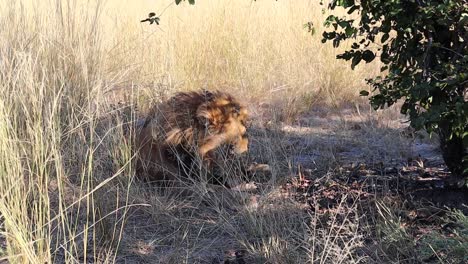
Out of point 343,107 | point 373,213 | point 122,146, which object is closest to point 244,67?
point 343,107

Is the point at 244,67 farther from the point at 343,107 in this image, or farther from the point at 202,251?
the point at 202,251

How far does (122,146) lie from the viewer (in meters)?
4.31

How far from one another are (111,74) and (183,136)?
1.35 meters

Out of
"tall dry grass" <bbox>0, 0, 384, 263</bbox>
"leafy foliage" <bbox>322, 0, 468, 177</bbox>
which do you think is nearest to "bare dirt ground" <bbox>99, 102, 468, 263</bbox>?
"tall dry grass" <bbox>0, 0, 384, 263</bbox>

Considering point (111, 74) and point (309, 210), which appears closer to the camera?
point (309, 210)

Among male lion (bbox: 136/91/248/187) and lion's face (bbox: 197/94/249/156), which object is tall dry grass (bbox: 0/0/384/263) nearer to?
male lion (bbox: 136/91/248/187)

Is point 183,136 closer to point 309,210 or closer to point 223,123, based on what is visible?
point 223,123

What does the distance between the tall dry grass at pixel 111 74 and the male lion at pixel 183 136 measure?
271 mm

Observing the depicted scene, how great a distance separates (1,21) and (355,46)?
3.22 meters

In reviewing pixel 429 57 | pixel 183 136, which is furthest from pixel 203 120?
pixel 429 57

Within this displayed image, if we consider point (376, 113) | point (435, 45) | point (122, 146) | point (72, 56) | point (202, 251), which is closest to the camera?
point (435, 45)

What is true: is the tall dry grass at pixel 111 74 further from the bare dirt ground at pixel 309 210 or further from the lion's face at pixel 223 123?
the lion's face at pixel 223 123

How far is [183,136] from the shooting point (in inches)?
183

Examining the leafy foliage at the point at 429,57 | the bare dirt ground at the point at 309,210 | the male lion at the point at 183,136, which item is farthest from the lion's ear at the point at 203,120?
the leafy foliage at the point at 429,57
